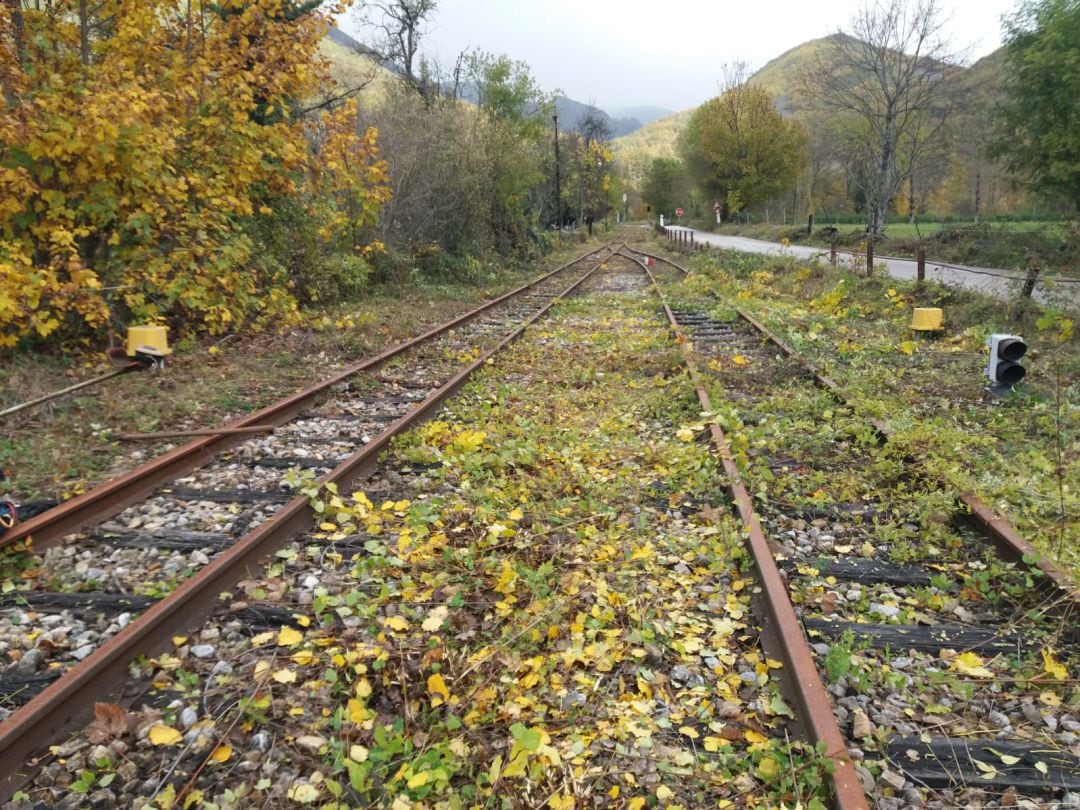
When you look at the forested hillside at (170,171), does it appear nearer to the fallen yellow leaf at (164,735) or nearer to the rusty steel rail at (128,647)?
the rusty steel rail at (128,647)

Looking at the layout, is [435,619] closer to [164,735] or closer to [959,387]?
[164,735]

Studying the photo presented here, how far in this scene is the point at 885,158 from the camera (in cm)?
2725

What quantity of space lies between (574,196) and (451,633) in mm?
54286

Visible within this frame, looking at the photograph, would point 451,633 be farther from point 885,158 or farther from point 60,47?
point 885,158

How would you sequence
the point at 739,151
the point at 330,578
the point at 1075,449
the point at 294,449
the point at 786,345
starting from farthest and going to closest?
1. the point at 739,151
2. the point at 786,345
3. the point at 294,449
4. the point at 1075,449
5. the point at 330,578

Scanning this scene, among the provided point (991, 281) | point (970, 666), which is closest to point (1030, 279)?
point (991, 281)

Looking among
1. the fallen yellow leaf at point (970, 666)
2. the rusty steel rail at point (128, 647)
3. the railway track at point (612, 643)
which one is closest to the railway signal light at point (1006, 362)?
the railway track at point (612, 643)

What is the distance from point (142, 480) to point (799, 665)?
170 inches

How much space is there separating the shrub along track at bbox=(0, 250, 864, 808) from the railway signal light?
3.78m

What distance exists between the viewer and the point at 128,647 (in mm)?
2883

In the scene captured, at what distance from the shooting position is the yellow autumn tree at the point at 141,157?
279 inches

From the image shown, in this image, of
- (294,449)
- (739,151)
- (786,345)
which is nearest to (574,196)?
(739,151)

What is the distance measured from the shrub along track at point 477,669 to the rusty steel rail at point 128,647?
2.9 inches

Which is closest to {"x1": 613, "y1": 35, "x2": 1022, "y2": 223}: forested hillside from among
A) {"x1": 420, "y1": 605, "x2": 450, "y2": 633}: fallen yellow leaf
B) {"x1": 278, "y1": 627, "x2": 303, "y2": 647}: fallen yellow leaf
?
{"x1": 420, "y1": 605, "x2": 450, "y2": 633}: fallen yellow leaf
